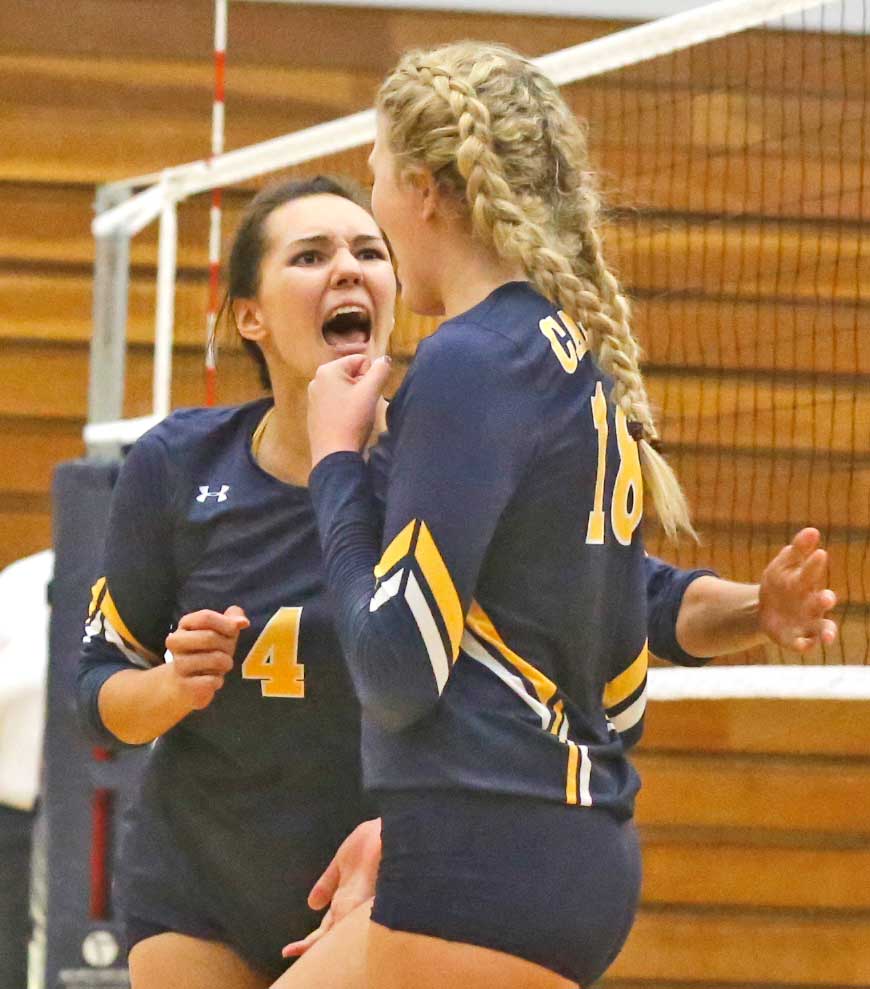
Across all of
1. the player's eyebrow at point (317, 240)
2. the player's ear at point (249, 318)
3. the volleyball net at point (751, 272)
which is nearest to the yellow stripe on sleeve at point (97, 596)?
the player's ear at point (249, 318)

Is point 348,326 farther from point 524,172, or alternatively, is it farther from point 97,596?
point 524,172

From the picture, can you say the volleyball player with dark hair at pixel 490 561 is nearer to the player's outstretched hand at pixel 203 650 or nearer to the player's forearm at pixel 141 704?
the player's outstretched hand at pixel 203 650

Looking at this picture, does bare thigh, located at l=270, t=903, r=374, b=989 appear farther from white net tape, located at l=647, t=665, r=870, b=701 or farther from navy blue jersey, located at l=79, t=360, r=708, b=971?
white net tape, located at l=647, t=665, r=870, b=701

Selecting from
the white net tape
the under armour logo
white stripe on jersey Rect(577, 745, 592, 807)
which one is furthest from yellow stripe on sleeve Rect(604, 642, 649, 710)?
the white net tape

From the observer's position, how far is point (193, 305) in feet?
18.4

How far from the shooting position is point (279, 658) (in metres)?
2.17

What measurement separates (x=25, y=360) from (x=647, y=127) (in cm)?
215

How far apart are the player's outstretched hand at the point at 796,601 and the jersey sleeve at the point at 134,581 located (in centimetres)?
78

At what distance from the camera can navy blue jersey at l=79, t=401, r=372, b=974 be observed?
2182mm

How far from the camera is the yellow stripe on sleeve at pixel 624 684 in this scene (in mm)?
1793

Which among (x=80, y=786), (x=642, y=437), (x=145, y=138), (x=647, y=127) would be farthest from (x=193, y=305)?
(x=642, y=437)

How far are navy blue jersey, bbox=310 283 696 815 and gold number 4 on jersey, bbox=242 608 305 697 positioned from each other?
1.61ft

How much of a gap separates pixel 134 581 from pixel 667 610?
2.26ft

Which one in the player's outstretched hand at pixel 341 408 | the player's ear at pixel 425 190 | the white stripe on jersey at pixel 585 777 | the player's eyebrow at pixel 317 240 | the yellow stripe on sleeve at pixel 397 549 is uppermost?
the player's eyebrow at pixel 317 240
